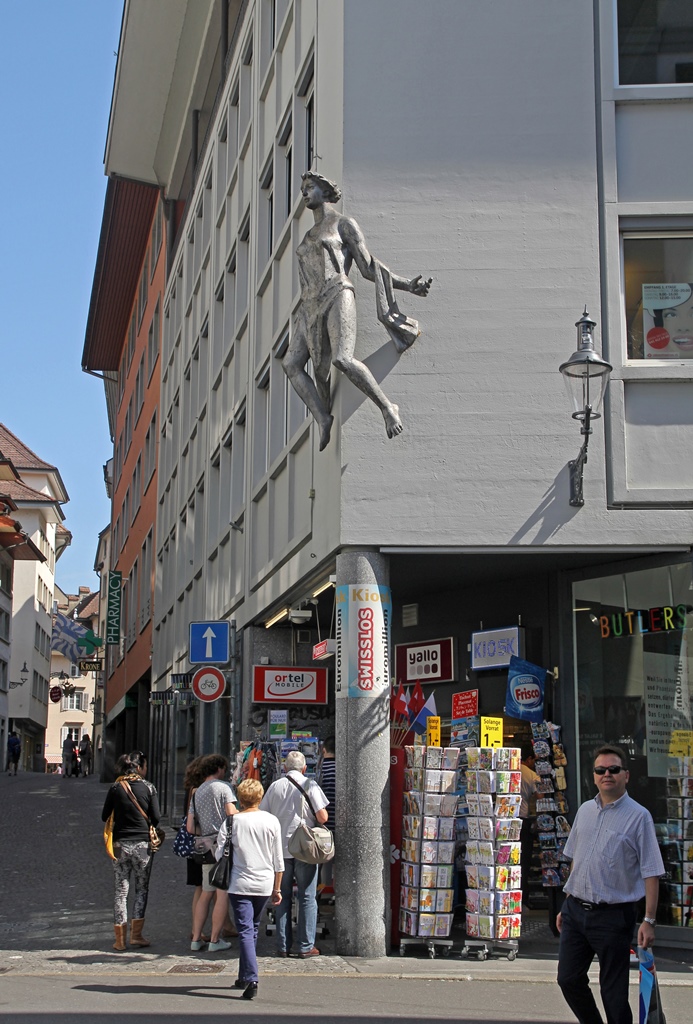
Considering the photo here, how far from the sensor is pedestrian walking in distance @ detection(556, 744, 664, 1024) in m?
7.42

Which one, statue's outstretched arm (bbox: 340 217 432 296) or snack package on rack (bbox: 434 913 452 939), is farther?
statue's outstretched arm (bbox: 340 217 432 296)

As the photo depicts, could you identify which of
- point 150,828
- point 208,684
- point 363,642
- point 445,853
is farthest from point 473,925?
point 208,684

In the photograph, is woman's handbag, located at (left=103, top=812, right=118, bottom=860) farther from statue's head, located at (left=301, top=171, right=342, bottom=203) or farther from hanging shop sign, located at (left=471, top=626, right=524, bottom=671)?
statue's head, located at (left=301, top=171, right=342, bottom=203)

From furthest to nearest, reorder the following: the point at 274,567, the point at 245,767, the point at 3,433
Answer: the point at 3,433
the point at 274,567
the point at 245,767

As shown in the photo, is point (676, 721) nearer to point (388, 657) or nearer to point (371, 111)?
point (388, 657)

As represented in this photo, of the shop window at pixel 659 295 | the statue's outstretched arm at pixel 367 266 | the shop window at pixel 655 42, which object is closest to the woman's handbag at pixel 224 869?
the statue's outstretched arm at pixel 367 266

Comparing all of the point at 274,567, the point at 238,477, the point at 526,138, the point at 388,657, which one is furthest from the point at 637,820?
the point at 238,477

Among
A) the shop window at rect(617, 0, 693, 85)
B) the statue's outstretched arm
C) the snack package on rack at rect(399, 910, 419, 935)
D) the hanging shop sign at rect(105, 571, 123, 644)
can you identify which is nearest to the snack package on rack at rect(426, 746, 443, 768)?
the snack package on rack at rect(399, 910, 419, 935)

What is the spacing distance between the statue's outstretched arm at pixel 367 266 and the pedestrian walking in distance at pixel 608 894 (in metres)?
6.22

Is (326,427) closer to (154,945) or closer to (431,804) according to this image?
(431,804)

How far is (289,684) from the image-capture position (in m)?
16.6

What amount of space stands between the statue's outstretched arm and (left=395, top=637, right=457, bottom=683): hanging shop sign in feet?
16.2

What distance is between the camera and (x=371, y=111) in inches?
527

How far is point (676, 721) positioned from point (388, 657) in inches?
109
